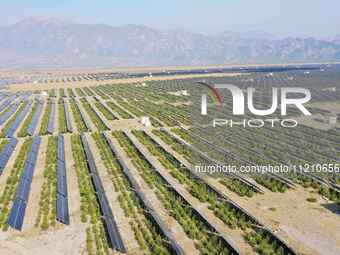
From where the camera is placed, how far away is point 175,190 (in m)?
20.9

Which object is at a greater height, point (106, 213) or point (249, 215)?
point (106, 213)

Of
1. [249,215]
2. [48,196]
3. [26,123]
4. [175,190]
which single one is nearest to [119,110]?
[26,123]

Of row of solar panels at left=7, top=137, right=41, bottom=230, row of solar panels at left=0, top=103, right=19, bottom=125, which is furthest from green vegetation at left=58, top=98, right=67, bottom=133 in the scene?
row of solar panels at left=7, top=137, right=41, bottom=230

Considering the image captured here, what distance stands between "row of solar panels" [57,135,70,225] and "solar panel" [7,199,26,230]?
1.69 metres

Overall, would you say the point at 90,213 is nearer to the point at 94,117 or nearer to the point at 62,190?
the point at 62,190

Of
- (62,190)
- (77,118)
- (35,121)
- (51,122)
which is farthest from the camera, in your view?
(77,118)

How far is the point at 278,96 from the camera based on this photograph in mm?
21531

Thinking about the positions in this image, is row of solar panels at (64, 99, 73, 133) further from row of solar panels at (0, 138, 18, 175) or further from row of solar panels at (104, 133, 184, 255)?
row of solar panels at (104, 133, 184, 255)

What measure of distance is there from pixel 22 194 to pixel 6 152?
1012cm

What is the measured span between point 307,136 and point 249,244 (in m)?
16.0

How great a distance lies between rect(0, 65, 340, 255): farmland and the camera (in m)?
15.8

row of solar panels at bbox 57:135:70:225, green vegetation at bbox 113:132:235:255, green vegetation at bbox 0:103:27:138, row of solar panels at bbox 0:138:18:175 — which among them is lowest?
green vegetation at bbox 113:132:235:255

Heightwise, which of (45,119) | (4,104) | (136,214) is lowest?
(136,214)

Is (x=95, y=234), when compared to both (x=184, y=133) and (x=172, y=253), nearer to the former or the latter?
(x=172, y=253)
